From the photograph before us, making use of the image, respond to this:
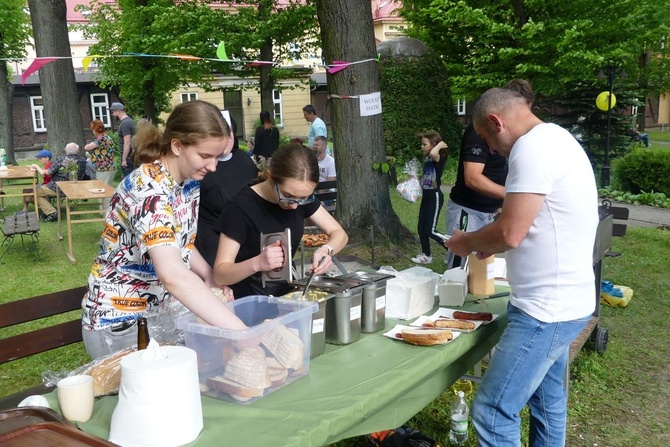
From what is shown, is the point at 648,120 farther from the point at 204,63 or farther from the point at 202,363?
the point at 202,363

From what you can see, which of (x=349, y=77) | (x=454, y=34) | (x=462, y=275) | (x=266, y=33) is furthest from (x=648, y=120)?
(x=462, y=275)

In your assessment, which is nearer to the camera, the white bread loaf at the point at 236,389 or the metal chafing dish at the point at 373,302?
the white bread loaf at the point at 236,389

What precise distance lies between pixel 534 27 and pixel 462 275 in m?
14.3

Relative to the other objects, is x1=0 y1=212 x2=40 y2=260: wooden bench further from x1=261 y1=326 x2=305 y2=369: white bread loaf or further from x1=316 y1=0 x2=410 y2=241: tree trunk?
x1=261 y1=326 x2=305 y2=369: white bread loaf

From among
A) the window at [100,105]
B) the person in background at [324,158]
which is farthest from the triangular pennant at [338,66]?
the window at [100,105]

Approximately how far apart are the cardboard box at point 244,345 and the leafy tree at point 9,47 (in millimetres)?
22354

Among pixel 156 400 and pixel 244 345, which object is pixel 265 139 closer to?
pixel 244 345

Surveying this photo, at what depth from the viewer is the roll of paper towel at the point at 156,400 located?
1.54 metres

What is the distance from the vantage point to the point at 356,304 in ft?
7.97

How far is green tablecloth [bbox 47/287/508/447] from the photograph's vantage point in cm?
174

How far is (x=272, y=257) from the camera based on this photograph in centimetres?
242

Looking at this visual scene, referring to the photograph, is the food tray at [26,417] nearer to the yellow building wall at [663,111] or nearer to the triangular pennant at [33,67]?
the triangular pennant at [33,67]

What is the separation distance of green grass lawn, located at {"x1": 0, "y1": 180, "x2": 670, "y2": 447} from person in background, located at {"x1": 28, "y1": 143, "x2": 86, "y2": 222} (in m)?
2.28

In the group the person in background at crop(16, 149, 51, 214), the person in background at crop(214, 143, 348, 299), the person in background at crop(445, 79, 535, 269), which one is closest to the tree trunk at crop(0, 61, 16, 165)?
the person in background at crop(16, 149, 51, 214)
